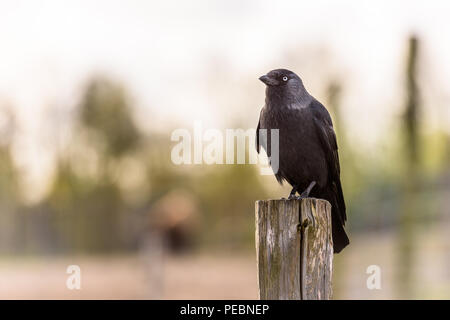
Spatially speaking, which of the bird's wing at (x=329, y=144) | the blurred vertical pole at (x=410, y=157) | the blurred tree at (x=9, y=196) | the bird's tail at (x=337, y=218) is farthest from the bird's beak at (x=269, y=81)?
the blurred tree at (x=9, y=196)

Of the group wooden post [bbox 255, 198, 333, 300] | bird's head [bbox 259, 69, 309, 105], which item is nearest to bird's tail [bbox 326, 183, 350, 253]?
bird's head [bbox 259, 69, 309, 105]

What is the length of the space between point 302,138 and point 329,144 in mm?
330

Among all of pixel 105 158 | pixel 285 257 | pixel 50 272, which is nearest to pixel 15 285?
pixel 50 272

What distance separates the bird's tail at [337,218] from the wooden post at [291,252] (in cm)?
129

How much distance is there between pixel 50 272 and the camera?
29.3m

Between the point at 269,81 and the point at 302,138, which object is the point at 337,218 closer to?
the point at 302,138

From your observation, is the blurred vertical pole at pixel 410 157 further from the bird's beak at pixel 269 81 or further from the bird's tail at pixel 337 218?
the bird's beak at pixel 269 81

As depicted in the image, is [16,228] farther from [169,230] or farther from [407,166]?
[407,166]

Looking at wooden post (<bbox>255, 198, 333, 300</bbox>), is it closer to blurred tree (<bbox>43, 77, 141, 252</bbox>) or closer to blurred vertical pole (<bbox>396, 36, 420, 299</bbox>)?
Result: blurred vertical pole (<bbox>396, 36, 420, 299</bbox>)

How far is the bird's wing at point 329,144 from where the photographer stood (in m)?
6.38

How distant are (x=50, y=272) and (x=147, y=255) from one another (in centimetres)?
1120

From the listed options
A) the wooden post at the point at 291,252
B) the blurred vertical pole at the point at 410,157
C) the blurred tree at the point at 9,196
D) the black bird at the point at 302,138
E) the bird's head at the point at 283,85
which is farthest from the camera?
the blurred tree at the point at 9,196

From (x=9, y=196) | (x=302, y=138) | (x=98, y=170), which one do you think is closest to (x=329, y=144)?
(x=302, y=138)

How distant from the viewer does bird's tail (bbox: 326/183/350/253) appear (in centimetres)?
598
